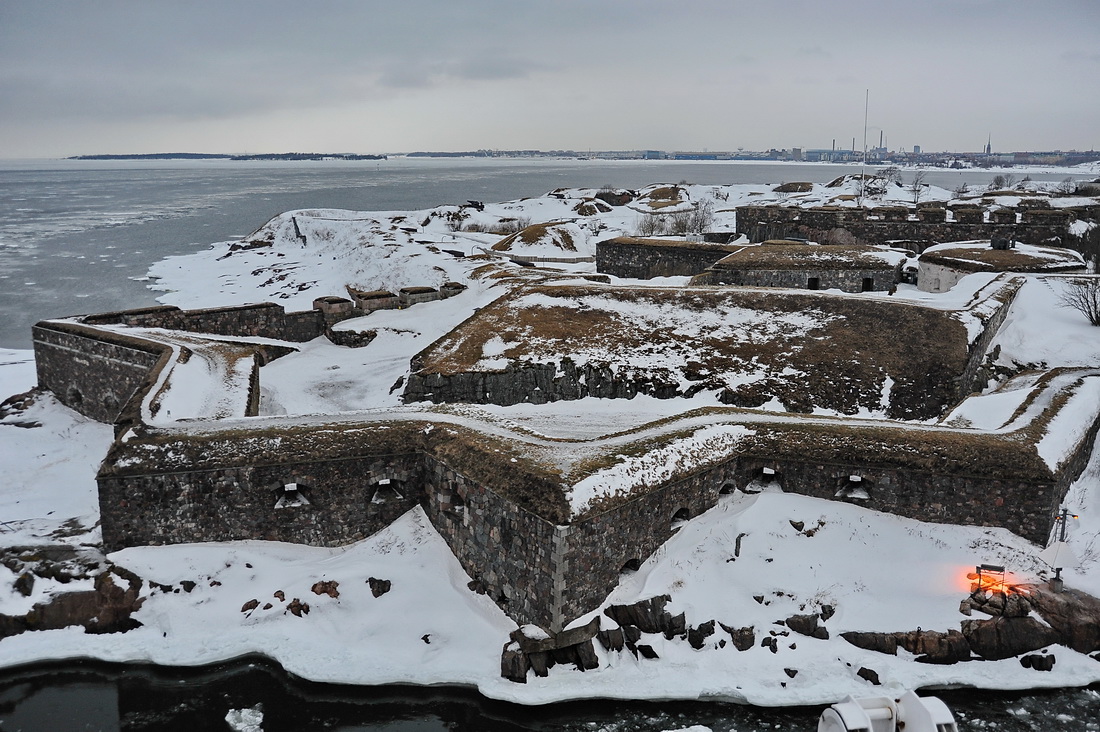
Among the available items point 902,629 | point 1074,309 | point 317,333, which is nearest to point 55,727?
point 902,629

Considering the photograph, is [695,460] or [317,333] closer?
[695,460]

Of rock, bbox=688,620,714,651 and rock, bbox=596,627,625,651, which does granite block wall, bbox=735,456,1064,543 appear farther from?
rock, bbox=596,627,625,651

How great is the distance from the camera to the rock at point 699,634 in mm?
13523

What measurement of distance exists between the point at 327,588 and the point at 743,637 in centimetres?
770

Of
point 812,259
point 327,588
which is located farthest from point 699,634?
point 812,259

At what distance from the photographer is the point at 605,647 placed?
13.4m

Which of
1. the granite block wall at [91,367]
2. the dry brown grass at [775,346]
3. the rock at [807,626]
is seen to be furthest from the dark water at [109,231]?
the rock at [807,626]

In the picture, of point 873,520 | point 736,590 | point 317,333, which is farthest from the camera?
point 317,333

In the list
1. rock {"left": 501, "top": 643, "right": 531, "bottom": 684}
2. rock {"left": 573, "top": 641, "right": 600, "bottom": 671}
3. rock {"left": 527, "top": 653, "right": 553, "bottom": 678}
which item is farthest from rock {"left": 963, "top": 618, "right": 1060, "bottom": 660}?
rock {"left": 501, "top": 643, "right": 531, "bottom": 684}

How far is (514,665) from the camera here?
13.0m

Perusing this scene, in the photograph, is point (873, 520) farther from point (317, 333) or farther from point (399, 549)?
point (317, 333)

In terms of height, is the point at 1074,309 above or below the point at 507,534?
above

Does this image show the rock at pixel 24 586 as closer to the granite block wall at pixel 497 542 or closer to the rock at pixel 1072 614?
the granite block wall at pixel 497 542

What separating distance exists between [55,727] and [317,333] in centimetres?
2067
